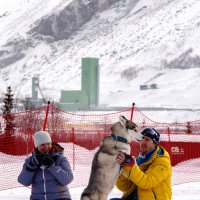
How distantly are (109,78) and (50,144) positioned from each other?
17647 centimetres

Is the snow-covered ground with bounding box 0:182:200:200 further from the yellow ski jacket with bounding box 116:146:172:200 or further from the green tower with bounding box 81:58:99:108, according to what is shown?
the green tower with bounding box 81:58:99:108

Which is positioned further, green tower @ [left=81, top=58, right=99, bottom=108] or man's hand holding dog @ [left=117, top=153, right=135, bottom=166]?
green tower @ [left=81, top=58, right=99, bottom=108]

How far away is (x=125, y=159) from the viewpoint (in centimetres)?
466

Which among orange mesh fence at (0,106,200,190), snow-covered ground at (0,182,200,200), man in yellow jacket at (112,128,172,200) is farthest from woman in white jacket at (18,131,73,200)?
orange mesh fence at (0,106,200,190)

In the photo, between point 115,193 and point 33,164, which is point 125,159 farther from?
point 115,193

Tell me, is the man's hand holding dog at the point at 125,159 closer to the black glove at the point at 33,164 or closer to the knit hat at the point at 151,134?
the knit hat at the point at 151,134

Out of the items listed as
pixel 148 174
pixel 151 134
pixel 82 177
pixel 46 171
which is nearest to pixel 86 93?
pixel 82 177

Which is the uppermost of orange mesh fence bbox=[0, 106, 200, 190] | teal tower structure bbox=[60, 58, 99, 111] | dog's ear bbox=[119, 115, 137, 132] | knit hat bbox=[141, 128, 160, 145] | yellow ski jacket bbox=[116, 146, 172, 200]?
teal tower structure bbox=[60, 58, 99, 111]

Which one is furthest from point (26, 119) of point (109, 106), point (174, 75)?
point (174, 75)

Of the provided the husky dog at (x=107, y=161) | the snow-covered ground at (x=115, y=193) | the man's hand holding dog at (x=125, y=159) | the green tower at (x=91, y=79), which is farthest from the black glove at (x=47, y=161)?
the green tower at (x=91, y=79)

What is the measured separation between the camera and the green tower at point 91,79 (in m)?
142

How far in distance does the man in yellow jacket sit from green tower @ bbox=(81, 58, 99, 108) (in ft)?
445

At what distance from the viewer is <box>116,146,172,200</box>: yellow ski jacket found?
475 centimetres

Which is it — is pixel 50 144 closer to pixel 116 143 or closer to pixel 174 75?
pixel 116 143
